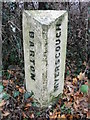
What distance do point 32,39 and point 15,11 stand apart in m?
0.69

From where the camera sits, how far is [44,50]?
142 cm

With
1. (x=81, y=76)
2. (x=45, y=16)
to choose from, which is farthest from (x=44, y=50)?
(x=81, y=76)

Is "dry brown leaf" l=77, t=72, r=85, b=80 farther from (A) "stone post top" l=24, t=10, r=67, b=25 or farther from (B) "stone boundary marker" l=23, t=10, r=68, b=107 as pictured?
(A) "stone post top" l=24, t=10, r=67, b=25

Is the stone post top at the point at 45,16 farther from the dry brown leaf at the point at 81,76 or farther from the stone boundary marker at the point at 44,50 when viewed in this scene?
the dry brown leaf at the point at 81,76

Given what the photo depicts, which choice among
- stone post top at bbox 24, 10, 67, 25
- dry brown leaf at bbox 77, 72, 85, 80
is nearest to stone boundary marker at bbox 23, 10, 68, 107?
stone post top at bbox 24, 10, 67, 25

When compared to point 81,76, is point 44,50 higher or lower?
higher

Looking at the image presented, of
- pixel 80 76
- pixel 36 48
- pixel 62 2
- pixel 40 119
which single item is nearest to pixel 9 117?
pixel 40 119

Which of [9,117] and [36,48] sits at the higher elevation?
[36,48]

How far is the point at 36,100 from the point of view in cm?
169

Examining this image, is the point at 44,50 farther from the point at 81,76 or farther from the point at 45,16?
the point at 81,76

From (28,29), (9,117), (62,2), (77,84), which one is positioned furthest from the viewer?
(62,2)

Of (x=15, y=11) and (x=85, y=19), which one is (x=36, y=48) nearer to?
(x=15, y=11)

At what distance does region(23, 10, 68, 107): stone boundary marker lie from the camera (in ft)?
4.55

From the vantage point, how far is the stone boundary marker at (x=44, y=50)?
1.39 metres
